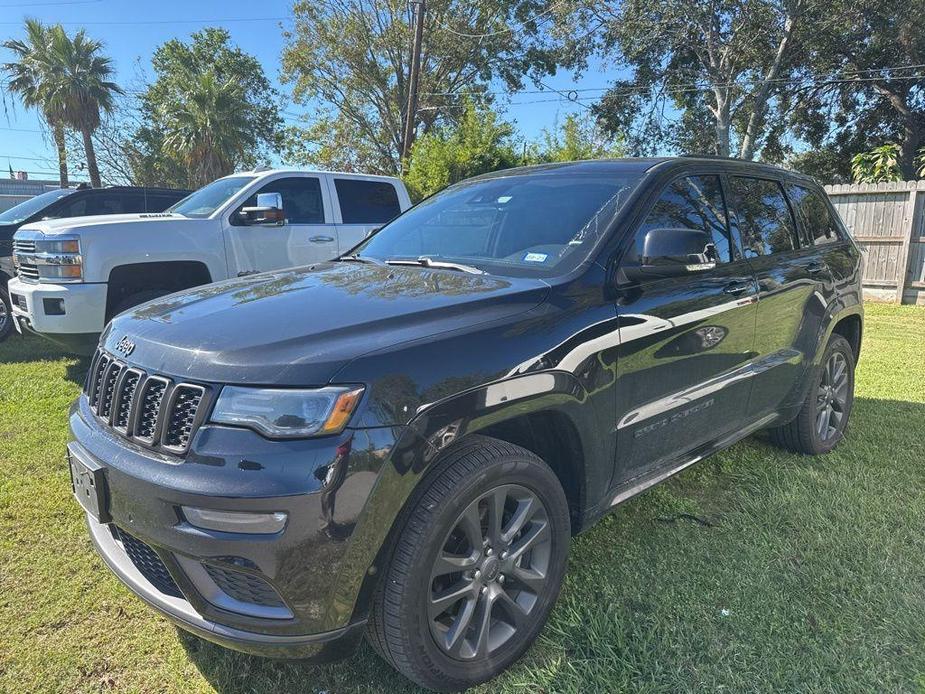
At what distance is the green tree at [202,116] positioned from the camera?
71.8ft

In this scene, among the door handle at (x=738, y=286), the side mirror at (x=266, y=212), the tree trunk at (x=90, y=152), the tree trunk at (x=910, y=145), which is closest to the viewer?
the door handle at (x=738, y=286)

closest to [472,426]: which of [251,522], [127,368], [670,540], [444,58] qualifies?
[251,522]

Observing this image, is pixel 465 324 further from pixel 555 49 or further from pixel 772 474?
pixel 555 49

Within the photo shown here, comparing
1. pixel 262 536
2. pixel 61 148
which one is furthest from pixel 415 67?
Answer: pixel 61 148

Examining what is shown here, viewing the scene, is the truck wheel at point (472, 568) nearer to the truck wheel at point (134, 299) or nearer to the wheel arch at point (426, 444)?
the wheel arch at point (426, 444)

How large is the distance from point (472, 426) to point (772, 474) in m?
2.66

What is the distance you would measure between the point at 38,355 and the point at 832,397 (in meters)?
7.44

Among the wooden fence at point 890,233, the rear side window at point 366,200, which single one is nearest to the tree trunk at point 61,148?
the rear side window at point 366,200

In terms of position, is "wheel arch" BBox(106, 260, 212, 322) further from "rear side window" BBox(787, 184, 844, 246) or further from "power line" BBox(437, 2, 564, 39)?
"power line" BBox(437, 2, 564, 39)

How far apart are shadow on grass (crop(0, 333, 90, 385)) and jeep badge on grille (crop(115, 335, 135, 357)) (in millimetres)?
4060

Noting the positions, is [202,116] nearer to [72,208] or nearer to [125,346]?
[72,208]

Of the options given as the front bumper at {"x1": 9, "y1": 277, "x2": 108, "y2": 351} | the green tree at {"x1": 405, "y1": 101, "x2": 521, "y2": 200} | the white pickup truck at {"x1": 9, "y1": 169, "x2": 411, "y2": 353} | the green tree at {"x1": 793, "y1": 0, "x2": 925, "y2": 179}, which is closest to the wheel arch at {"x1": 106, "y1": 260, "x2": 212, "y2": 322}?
the white pickup truck at {"x1": 9, "y1": 169, "x2": 411, "y2": 353}

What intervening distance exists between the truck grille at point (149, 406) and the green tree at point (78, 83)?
2639 centimetres

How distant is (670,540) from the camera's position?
9.89 feet
